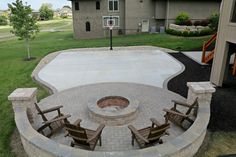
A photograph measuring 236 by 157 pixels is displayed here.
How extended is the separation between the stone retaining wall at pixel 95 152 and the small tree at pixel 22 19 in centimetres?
1196

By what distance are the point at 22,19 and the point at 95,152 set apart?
15.5 m

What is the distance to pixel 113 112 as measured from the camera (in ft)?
23.5

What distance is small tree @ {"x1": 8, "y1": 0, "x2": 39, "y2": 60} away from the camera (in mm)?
16500

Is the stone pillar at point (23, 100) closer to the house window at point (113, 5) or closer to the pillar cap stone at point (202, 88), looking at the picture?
the pillar cap stone at point (202, 88)

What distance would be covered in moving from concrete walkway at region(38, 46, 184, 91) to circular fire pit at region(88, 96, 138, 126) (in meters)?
3.41

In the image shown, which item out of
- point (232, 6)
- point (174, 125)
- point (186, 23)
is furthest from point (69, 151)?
point (186, 23)

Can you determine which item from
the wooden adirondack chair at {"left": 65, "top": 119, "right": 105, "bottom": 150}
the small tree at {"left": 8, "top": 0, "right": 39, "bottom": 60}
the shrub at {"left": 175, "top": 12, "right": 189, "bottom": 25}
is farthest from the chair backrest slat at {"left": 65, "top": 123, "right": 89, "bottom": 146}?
the shrub at {"left": 175, "top": 12, "right": 189, "bottom": 25}

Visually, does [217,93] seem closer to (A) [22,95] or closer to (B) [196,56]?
(B) [196,56]

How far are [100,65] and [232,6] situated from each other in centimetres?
917

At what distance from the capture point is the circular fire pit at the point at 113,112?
6971 mm

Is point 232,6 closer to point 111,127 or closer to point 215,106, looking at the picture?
point 215,106

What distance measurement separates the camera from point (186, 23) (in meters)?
28.8

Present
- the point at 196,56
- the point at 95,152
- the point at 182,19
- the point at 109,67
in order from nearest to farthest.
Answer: the point at 95,152, the point at 109,67, the point at 196,56, the point at 182,19

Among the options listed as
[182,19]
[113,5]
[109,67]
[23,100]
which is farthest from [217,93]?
[113,5]
